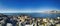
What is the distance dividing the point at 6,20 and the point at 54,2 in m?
0.61

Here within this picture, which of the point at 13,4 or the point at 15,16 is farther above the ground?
the point at 13,4

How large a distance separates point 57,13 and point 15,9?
1.65 ft

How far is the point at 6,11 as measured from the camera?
155cm

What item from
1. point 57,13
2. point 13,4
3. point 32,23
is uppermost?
point 13,4

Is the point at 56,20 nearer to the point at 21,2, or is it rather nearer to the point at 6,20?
the point at 21,2

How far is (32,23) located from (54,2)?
36 cm

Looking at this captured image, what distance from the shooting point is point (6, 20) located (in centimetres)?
155

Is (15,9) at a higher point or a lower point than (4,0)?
lower

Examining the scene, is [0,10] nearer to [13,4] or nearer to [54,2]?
[13,4]

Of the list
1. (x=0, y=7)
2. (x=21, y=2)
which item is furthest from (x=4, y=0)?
(x=21, y=2)

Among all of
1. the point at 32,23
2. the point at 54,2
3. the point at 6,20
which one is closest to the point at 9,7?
the point at 6,20

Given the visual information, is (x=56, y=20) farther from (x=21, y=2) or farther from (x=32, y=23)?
(x=21, y=2)

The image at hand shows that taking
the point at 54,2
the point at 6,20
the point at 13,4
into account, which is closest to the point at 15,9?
the point at 13,4

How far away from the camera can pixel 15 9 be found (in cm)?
155
